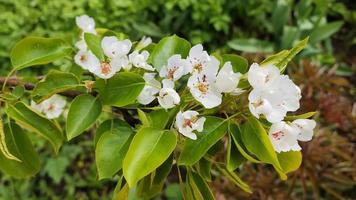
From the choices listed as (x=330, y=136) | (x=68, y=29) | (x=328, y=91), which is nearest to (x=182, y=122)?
(x=330, y=136)

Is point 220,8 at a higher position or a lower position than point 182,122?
lower

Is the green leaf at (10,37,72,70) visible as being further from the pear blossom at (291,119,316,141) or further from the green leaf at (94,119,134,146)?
the pear blossom at (291,119,316,141)

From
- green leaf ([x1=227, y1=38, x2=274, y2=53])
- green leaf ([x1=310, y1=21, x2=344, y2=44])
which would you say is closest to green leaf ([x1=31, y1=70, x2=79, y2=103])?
green leaf ([x1=227, y1=38, x2=274, y2=53])

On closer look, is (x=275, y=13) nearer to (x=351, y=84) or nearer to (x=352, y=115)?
(x=351, y=84)

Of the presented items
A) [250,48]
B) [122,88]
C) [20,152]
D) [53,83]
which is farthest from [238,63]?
[250,48]

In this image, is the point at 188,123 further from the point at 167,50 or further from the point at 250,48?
the point at 250,48

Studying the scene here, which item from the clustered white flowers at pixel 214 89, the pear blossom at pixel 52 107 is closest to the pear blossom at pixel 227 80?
the clustered white flowers at pixel 214 89
